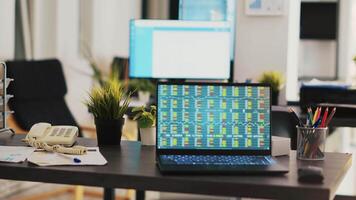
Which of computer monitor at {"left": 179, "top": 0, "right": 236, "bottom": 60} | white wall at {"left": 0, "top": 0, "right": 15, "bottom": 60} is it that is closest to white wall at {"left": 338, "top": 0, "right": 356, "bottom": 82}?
computer monitor at {"left": 179, "top": 0, "right": 236, "bottom": 60}

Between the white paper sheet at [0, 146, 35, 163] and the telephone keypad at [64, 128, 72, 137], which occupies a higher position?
the telephone keypad at [64, 128, 72, 137]

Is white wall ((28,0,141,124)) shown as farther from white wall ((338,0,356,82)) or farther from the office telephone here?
the office telephone

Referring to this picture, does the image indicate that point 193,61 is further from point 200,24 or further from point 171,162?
point 171,162

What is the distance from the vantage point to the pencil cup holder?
2.01 metres

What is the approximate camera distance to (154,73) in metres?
3.35

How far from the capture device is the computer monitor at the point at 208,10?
379 centimetres

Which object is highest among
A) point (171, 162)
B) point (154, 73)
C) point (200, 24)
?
point (200, 24)

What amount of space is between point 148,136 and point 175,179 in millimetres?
603

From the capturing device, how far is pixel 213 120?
198cm

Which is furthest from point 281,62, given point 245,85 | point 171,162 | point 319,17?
point 319,17

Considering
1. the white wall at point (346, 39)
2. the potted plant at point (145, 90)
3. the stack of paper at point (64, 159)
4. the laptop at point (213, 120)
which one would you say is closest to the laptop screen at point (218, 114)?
the laptop at point (213, 120)

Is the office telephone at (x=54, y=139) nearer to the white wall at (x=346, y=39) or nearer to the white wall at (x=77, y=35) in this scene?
the white wall at (x=77, y=35)

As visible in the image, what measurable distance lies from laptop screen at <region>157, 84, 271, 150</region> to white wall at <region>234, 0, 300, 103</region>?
1.85 metres

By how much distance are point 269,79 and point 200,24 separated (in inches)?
24.9
